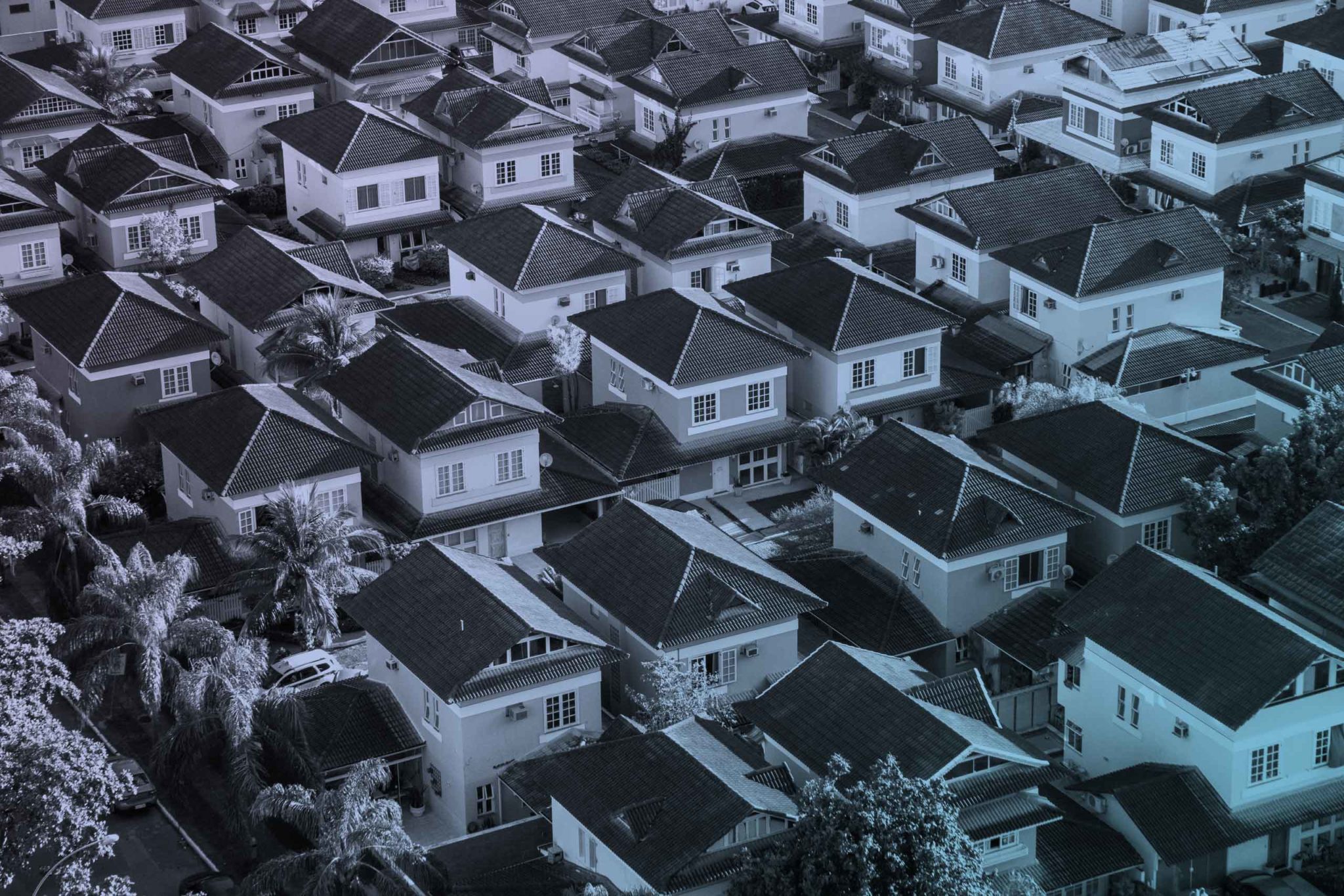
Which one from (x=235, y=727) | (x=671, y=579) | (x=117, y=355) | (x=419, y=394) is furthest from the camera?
(x=117, y=355)

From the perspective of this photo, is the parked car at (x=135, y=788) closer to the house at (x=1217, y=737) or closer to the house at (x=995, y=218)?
the house at (x=1217, y=737)

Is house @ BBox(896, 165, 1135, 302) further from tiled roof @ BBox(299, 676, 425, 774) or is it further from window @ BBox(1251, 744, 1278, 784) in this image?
tiled roof @ BBox(299, 676, 425, 774)

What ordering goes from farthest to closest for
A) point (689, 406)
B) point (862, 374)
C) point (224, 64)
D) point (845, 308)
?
1. point (224, 64)
2. point (862, 374)
3. point (845, 308)
4. point (689, 406)

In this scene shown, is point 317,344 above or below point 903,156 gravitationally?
below

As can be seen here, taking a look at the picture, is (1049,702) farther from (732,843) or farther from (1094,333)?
(1094,333)

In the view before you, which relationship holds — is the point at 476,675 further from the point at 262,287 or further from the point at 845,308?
the point at 262,287

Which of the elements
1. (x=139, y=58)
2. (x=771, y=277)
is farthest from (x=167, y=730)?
(x=139, y=58)

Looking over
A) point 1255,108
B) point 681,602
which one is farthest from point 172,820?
point 1255,108
